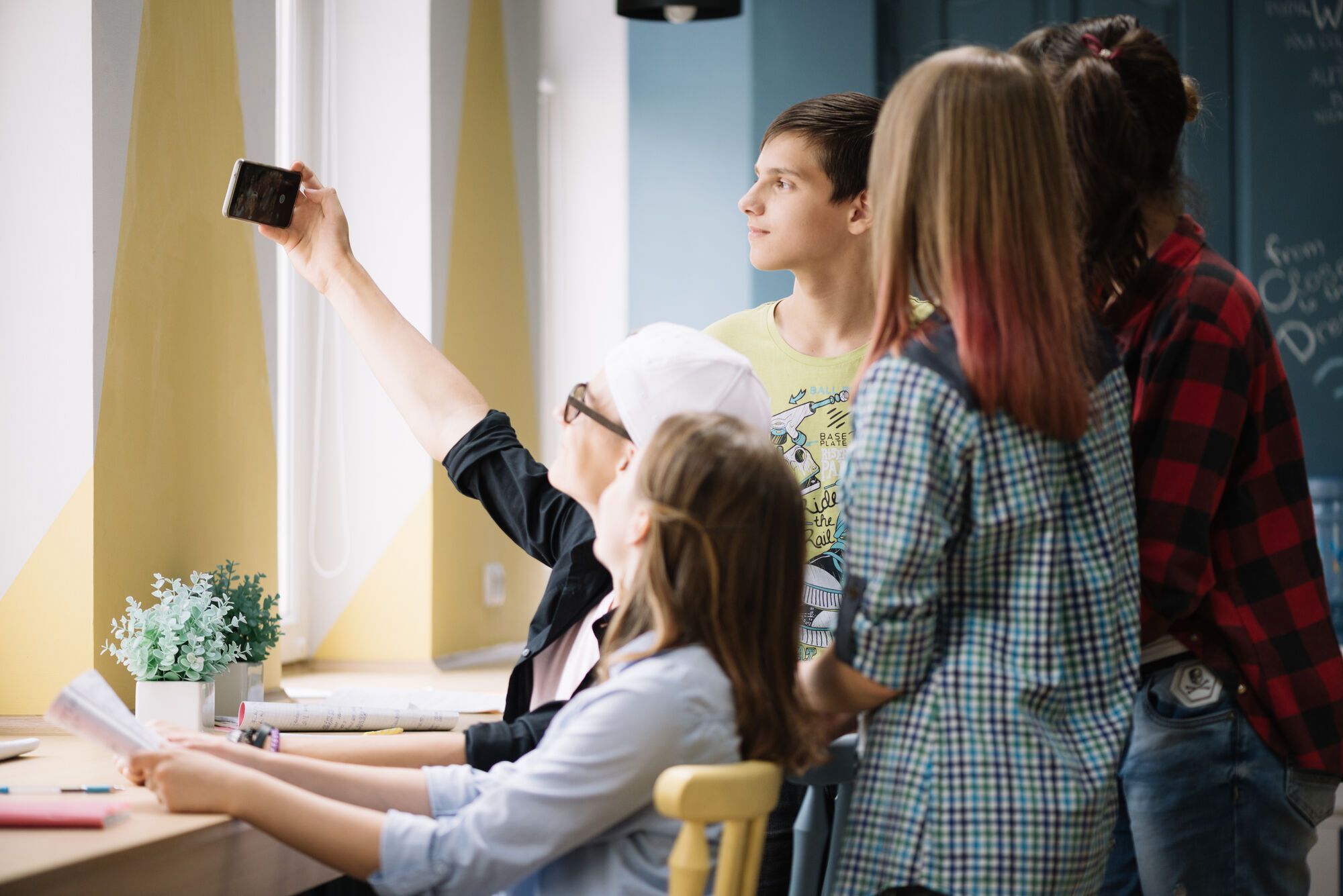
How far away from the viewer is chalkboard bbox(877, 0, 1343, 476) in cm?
289

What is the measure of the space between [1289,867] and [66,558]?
1326mm

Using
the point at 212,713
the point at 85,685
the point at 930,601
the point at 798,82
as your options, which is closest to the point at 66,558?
the point at 212,713

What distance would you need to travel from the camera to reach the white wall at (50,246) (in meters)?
1.58

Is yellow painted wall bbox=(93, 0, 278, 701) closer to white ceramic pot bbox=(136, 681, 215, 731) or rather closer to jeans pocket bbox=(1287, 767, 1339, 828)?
white ceramic pot bbox=(136, 681, 215, 731)

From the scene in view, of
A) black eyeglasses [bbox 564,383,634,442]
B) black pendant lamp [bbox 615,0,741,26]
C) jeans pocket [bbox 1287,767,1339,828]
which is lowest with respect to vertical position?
jeans pocket [bbox 1287,767,1339,828]

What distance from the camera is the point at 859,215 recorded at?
1.73 m

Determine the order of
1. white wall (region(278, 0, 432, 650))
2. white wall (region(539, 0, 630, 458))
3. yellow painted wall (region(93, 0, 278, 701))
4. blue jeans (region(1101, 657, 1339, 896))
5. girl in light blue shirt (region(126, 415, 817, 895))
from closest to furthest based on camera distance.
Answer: girl in light blue shirt (region(126, 415, 817, 895)), blue jeans (region(1101, 657, 1339, 896)), yellow painted wall (region(93, 0, 278, 701)), white wall (region(278, 0, 432, 650)), white wall (region(539, 0, 630, 458))

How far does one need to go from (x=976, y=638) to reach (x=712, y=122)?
2.24m

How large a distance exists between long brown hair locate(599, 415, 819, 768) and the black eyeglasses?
9.4 inches

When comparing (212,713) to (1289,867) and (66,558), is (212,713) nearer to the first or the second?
(66,558)

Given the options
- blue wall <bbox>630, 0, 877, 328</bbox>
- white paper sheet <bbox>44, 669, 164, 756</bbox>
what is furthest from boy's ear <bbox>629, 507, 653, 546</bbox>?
blue wall <bbox>630, 0, 877, 328</bbox>

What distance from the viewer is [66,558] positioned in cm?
157

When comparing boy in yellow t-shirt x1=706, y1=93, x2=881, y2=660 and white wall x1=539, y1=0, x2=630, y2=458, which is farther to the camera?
white wall x1=539, y1=0, x2=630, y2=458

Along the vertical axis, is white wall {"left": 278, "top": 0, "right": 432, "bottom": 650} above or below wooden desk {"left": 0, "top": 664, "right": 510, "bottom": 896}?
above
